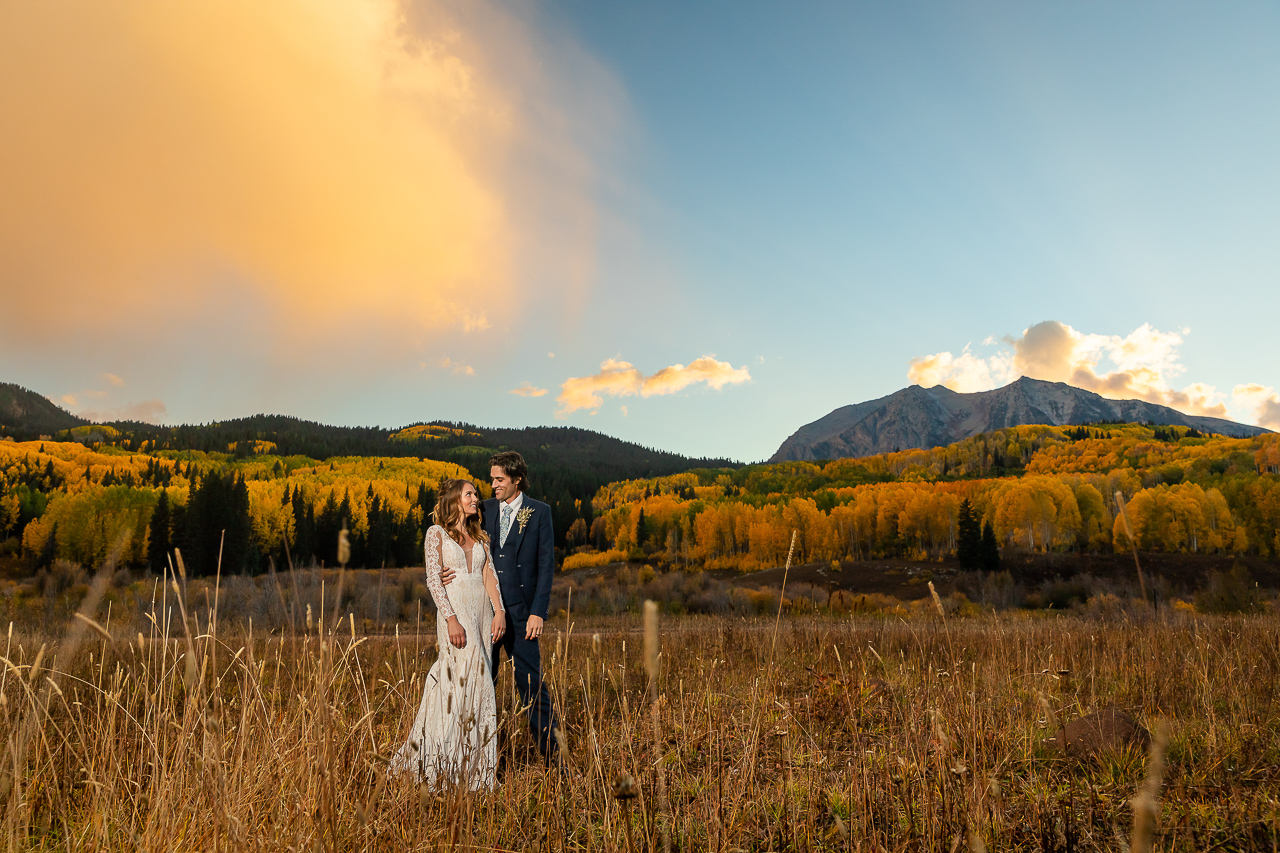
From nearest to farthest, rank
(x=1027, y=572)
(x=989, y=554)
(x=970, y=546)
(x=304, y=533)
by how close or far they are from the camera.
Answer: (x=1027, y=572) → (x=989, y=554) → (x=970, y=546) → (x=304, y=533)

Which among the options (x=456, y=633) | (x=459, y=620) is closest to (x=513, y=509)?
(x=459, y=620)

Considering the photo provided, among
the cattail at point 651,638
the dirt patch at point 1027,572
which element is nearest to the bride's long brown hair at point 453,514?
the cattail at point 651,638

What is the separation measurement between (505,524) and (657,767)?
11.3 ft

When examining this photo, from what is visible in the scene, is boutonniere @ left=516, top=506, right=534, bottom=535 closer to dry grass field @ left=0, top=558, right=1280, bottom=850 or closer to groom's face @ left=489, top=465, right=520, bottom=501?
groom's face @ left=489, top=465, right=520, bottom=501

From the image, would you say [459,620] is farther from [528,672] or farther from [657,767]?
[657,767]

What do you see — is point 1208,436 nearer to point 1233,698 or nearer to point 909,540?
point 909,540

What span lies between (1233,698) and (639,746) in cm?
499

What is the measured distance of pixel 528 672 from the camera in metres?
4.42

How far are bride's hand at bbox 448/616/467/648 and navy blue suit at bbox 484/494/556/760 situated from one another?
1.30ft

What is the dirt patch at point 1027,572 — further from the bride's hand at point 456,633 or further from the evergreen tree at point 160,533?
the evergreen tree at point 160,533

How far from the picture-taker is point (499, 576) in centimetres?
457

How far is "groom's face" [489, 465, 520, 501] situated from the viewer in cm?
467

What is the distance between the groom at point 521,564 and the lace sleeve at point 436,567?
0.42m

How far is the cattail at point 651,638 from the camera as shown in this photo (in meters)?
1.09
